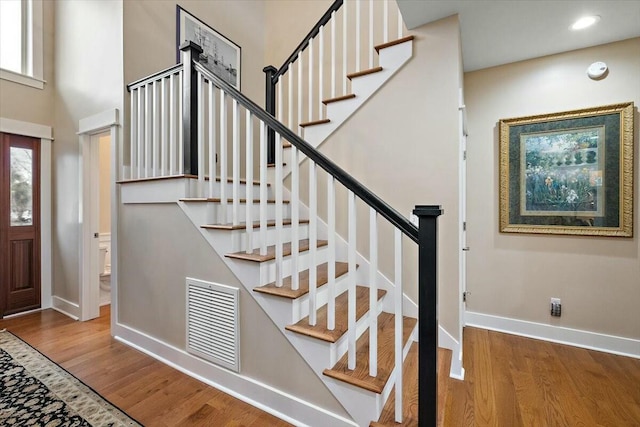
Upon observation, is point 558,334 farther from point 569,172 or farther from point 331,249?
point 331,249

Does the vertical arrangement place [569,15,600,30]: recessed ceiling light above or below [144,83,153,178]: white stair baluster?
above

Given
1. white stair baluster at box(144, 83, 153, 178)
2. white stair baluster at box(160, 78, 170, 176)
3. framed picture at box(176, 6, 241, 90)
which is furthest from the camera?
framed picture at box(176, 6, 241, 90)

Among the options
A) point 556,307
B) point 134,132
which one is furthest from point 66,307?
point 556,307

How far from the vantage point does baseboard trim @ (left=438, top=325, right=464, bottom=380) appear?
6.44 ft

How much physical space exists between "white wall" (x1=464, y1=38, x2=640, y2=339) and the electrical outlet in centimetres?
4

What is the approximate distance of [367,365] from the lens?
1.51m

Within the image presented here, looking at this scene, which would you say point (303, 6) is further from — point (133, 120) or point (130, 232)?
point (130, 232)

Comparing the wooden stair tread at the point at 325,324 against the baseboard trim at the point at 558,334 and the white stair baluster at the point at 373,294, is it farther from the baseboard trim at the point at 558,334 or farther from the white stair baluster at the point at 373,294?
the baseboard trim at the point at 558,334

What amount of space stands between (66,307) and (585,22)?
554 cm

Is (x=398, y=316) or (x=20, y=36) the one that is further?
(x=20, y=36)

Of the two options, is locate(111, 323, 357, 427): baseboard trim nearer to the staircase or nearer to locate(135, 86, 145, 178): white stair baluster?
the staircase

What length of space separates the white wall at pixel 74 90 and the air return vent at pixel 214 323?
193 cm

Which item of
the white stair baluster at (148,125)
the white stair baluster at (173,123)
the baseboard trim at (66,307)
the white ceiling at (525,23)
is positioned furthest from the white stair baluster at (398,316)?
the baseboard trim at (66,307)

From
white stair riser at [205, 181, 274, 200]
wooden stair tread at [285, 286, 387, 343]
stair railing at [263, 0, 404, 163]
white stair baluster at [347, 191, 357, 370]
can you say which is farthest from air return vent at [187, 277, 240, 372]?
stair railing at [263, 0, 404, 163]
